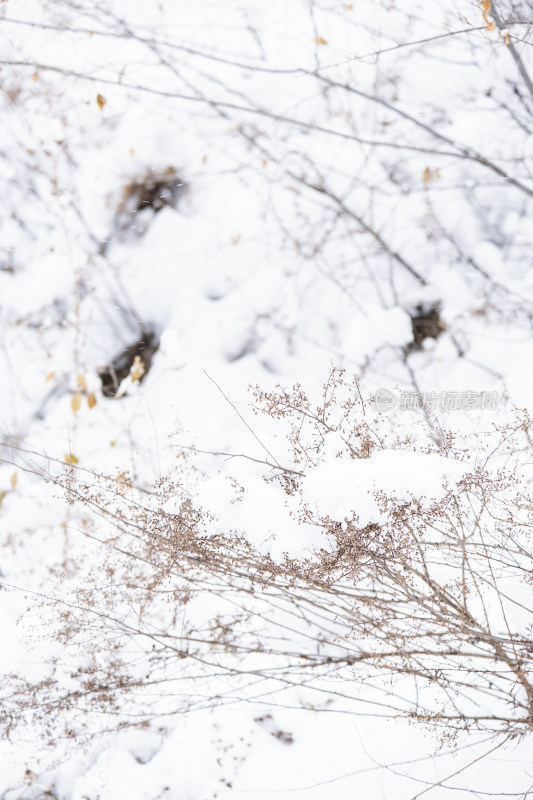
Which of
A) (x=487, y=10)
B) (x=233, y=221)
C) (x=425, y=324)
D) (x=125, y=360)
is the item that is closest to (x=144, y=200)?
(x=233, y=221)

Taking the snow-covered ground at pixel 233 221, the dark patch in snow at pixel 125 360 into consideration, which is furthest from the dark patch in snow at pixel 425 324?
the dark patch in snow at pixel 125 360

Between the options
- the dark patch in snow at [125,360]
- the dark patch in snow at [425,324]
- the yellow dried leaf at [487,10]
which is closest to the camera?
the yellow dried leaf at [487,10]

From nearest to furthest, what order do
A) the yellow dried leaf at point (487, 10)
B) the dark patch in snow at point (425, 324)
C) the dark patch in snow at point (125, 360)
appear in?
the yellow dried leaf at point (487, 10), the dark patch in snow at point (425, 324), the dark patch in snow at point (125, 360)

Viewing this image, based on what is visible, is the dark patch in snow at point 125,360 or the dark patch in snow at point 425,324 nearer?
the dark patch in snow at point 425,324

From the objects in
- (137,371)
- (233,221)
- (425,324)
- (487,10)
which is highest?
(233,221)

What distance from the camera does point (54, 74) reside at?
11.1 feet

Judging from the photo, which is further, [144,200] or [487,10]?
[144,200]

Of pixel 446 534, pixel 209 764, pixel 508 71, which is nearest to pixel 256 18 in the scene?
pixel 508 71

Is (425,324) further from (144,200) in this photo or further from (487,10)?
(144,200)

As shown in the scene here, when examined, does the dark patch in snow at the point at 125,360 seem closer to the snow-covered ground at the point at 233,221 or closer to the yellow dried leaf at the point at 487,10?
the snow-covered ground at the point at 233,221

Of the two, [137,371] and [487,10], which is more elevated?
[487,10]

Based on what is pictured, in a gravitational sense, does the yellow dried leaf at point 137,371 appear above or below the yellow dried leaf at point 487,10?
below

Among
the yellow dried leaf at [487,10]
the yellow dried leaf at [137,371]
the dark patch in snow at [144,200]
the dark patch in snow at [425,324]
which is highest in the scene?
the dark patch in snow at [144,200]

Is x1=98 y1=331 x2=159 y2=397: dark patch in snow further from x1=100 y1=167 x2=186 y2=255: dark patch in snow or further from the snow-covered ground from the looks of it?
x1=100 y1=167 x2=186 y2=255: dark patch in snow
